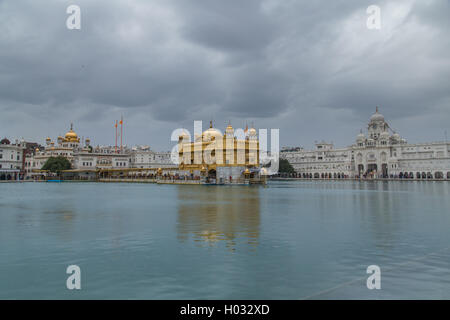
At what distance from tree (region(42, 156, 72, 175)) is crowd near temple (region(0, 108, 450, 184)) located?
55.7 inches

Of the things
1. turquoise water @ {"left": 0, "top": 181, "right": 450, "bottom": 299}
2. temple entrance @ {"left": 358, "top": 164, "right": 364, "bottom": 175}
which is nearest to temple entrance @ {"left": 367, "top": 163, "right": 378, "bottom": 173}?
temple entrance @ {"left": 358, "top": 164, "right": 364, "bottom": 175}

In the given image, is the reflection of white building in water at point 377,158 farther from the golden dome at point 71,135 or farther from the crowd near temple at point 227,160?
the golden dome at point 71,135

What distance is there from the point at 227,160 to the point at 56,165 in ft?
148

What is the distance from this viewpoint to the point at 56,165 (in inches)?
3115

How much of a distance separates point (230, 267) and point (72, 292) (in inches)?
95.1

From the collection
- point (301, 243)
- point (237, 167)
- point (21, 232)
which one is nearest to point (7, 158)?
point (237, 167)

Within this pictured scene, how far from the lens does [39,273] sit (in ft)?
18.9

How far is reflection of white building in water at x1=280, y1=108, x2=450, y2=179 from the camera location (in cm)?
8338

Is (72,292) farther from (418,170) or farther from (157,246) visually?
(418,170)

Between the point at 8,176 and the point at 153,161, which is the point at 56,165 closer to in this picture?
the point at 8,176

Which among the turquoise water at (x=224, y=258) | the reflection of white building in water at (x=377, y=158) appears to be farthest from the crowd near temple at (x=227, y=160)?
the turquoise water at (x=224, y=258)

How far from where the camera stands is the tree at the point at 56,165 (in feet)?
258

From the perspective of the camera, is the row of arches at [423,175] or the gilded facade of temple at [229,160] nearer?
the gilded facade of temple at [229,160]

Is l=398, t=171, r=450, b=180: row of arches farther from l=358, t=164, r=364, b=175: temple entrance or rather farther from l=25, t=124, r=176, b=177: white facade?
l=25, t=124, r=176, b=177: white facade
